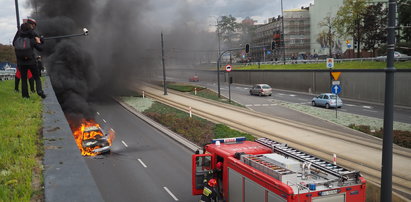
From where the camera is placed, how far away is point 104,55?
162 ft

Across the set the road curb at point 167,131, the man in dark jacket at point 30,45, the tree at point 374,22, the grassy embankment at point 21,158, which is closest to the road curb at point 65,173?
the grassy embankment at point 21,158

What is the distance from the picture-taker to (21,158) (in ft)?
13.9

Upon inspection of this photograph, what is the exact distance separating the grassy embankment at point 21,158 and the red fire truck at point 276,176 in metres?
4.70

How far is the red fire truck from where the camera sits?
7.14 m

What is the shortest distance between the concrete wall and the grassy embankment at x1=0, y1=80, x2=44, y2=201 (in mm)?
34149

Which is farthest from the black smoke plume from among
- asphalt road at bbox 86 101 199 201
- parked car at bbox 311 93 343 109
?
parked car at bbox 311 93 343 109

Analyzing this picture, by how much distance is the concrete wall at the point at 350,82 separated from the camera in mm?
33312

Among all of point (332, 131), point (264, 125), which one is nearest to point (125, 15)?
point (264, 125)

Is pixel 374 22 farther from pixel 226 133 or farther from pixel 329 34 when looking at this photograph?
pixel 226 133

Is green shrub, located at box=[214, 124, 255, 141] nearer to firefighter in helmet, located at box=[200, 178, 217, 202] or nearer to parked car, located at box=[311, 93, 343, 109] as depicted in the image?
firefighter in helmet, located at box=[200, 178, 217, 202]

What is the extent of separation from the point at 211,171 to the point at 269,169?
3.06 meters

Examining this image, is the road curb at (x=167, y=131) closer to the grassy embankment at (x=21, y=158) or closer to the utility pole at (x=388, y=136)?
the utility pole at (x=388, y=136)

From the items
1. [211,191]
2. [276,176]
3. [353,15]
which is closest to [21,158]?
[276,176]

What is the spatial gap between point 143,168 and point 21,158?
552 inches
